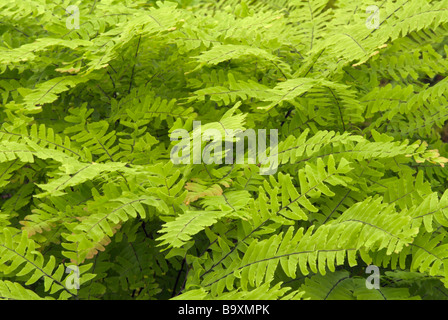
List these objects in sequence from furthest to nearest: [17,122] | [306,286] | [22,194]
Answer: [22,194]
[17,122]
[306,286]

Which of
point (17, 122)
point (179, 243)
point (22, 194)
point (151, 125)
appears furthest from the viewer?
point (151, 125)

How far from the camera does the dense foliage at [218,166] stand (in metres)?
1.08

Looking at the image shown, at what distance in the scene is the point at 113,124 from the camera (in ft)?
5.24

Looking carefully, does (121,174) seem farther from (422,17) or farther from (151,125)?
(422,17)

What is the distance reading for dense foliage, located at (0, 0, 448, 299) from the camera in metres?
1.08

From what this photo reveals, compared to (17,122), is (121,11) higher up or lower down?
higher up

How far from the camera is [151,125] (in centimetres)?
159

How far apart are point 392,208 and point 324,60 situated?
0.67 m

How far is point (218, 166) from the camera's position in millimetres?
1407

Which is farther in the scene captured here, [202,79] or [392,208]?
[202,79]
